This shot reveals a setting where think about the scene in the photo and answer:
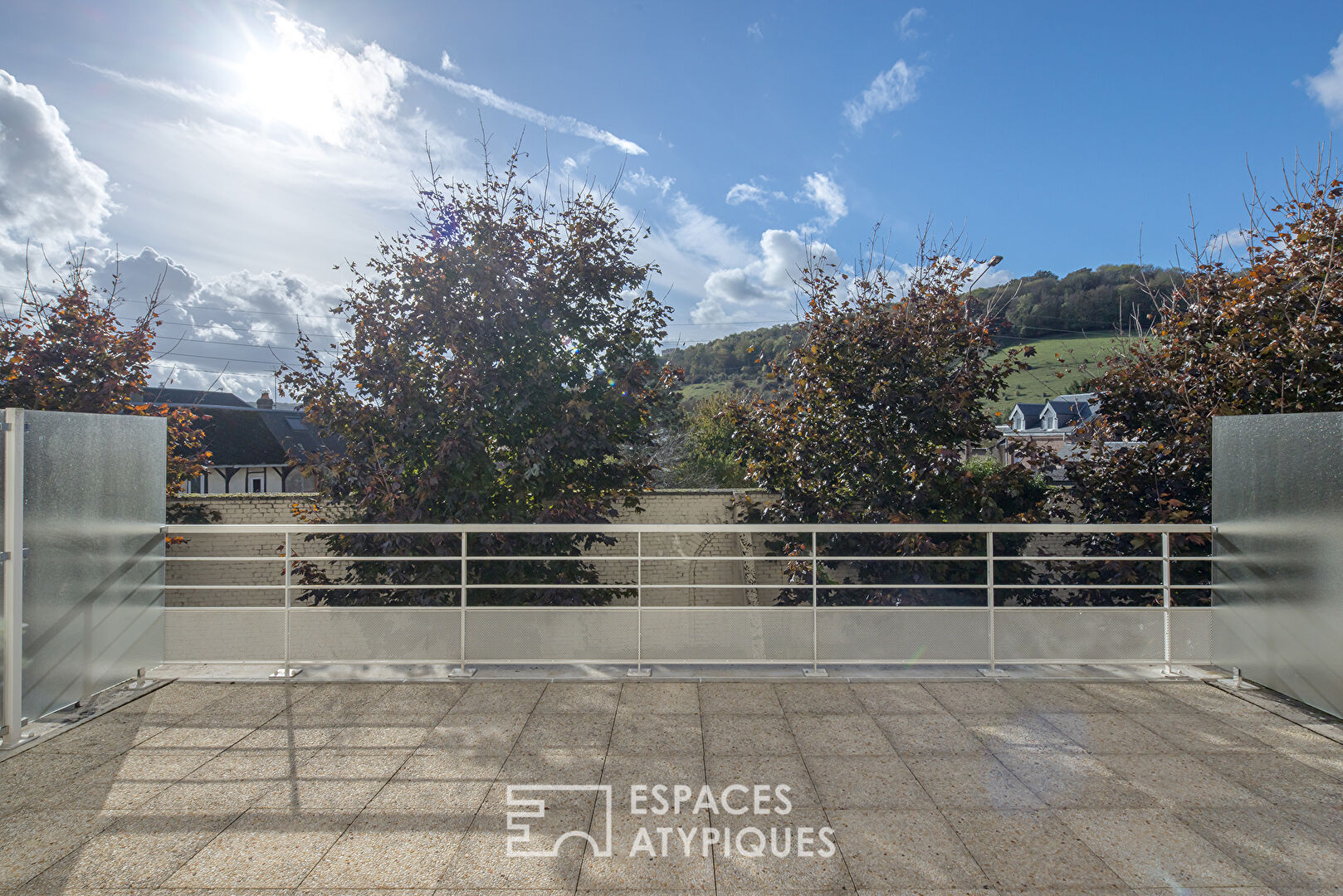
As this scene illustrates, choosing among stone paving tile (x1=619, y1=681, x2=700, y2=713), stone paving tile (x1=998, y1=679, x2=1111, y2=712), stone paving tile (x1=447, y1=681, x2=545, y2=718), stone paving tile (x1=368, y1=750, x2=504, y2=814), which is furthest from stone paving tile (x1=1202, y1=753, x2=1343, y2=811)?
stone paving tile (x1=447, y1=681, x2=545, y2=718)

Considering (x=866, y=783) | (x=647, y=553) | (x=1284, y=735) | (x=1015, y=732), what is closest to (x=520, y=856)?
(x=866, y=783)

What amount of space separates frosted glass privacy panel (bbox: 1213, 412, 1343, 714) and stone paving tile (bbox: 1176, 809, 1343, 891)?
1.36 meters

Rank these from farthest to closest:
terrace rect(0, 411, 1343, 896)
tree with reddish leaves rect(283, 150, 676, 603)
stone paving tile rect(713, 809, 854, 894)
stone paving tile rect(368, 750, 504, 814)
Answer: tree with reddish leaves rect(283, 150, 676, 603) → stone paving tile rect(368, 750, 504, 814) → terrace rect(0, 411, 1343, 896) → stone paving tile rect(713, 809, 854, 894)

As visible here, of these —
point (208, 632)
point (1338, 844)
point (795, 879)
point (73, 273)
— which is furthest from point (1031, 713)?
point (73, 273)

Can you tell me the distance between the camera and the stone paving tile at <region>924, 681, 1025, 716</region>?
3029mm

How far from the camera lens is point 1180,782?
231 cm

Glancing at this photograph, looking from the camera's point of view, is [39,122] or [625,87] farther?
[625,87]

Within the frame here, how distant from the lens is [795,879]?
1.76 m

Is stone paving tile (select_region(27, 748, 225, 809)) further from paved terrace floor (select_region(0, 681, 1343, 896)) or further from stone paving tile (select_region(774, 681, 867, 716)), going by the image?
stone paving tile (select_region(774, 681, 867, 716))

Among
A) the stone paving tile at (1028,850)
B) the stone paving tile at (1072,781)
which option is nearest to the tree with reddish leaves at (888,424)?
the stone paving tile at (1072,781)

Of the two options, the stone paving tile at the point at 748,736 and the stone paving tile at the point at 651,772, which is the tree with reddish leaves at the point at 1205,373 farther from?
the stone paving tile at the point at 651,772

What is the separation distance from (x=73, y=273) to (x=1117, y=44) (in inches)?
431

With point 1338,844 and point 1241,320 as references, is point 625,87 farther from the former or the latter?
point 1338,844

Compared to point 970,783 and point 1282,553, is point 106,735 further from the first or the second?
point 1282,553
